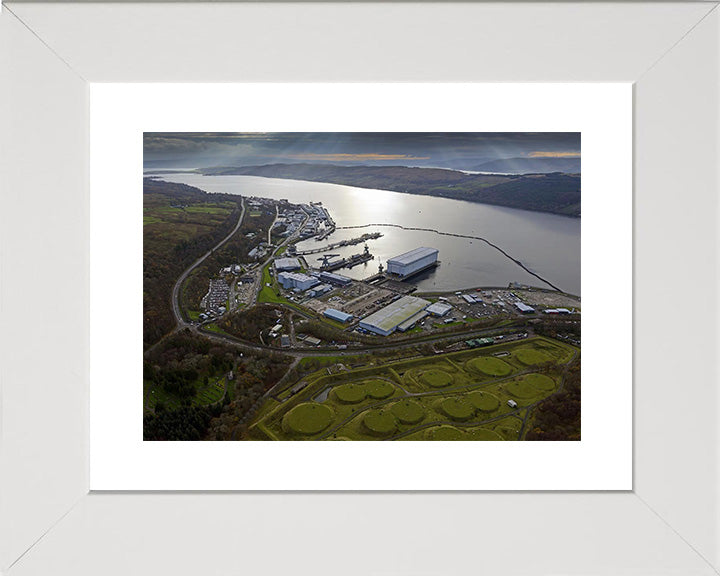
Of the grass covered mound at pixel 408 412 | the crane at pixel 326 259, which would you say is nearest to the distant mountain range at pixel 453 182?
the crane at pixel 326 259

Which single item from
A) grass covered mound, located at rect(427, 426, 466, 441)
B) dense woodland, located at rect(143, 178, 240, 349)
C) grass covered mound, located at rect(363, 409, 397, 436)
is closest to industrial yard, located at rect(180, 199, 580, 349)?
dense woodland, located at rect(143, 178, 240, 349)

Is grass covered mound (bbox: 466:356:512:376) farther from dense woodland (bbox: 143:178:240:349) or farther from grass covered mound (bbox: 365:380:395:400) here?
dense woodland (bbox: 143:178:240:349)

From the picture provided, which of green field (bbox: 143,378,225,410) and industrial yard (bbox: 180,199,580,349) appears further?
industrial yard (bbox: 180,199,580,349)
